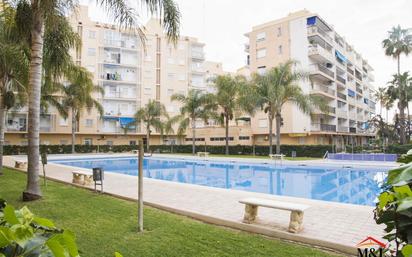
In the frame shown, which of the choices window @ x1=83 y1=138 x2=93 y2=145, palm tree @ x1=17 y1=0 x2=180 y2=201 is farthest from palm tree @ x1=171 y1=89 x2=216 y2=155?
palm tree @ x1=17 y1=0 x2=180 y2=201

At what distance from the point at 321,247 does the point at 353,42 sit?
206ft

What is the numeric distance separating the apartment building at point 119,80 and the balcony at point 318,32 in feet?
61.9

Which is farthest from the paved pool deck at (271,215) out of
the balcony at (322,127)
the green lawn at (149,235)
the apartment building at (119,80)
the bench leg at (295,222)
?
the apartment building at (119,80)

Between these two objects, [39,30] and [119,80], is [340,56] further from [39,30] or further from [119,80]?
[39,30]

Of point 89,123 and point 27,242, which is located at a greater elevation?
point 89,123

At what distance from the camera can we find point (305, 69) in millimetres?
38688

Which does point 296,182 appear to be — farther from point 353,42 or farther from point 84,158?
point 353,42

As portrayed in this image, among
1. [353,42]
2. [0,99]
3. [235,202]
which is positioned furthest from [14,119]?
[353,42]

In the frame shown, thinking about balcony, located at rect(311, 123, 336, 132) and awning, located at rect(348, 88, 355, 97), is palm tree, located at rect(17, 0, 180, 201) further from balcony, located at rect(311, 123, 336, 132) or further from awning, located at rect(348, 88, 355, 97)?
awning, located at rect(348, 88, 355, 97)

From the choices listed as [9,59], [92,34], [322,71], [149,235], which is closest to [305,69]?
[322,71]

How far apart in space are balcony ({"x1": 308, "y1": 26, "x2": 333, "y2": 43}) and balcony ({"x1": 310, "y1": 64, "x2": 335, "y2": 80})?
13.4 ft

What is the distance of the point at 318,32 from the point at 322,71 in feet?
17.0

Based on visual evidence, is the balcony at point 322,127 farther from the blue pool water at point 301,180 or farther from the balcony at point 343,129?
the blue pool water at point 301,180

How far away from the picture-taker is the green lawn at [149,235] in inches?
207
